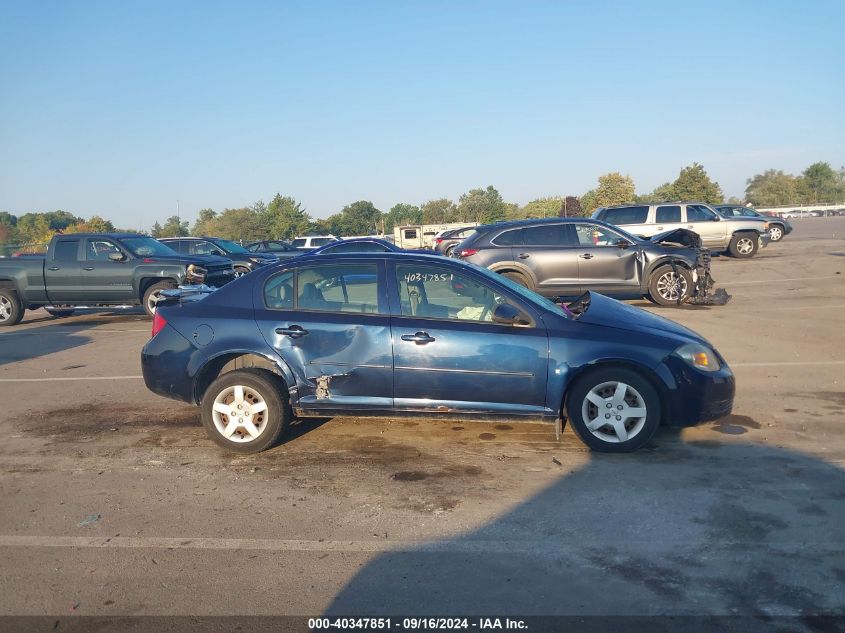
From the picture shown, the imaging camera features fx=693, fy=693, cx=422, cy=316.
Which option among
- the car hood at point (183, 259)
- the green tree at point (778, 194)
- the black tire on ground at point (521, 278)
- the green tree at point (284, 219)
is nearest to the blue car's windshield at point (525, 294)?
the black tire on ground at point (521, 278)

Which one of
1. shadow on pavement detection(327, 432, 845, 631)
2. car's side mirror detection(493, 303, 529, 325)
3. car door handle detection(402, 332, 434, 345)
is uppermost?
car's side mirror detection(493, 303, 529, 325)

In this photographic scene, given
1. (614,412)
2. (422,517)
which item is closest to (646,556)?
(422,517)

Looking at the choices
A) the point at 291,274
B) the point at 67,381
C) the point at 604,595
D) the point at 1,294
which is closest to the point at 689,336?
the point at 604,595

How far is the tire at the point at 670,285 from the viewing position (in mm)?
13203

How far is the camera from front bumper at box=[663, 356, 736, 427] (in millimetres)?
5445

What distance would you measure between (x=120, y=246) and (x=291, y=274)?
9519mm

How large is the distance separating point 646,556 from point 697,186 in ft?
197

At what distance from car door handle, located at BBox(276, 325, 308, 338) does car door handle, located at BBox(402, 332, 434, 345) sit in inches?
33.9

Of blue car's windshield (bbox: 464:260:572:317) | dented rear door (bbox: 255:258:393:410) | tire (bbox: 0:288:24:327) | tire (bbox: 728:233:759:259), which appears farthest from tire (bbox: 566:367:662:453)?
tire (bbox: 728:233:759:259)

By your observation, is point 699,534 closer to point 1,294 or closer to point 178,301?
point 178,301

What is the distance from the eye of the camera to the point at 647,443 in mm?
5684

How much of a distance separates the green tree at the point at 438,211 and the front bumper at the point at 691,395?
270 feet

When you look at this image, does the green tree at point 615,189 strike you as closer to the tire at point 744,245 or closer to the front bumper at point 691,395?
the tire at point 744,245

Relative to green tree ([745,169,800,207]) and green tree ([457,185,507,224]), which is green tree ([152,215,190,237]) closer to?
green tree ([457,185,507,224])
